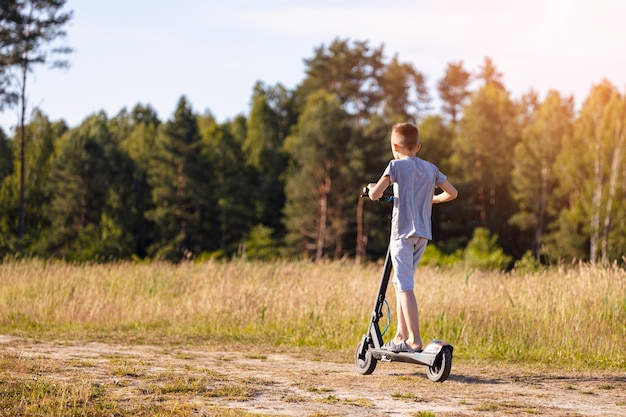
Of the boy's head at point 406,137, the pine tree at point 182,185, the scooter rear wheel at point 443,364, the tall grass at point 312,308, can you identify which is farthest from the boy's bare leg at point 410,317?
the pine tree at point 182,185

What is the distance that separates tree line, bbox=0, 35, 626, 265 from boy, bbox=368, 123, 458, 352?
42133 millimetres

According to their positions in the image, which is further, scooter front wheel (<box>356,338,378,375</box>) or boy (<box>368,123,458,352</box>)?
scooter front wheel (<box>356,338,378,375</box>)

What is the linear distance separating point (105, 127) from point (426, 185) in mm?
70220

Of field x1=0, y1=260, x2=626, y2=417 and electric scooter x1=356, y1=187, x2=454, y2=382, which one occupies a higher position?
electric scooter x1=356, y1=187, x2=454, y2=382

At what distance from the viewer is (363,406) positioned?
232 inches

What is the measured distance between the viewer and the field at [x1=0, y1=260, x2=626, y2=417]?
6020mm

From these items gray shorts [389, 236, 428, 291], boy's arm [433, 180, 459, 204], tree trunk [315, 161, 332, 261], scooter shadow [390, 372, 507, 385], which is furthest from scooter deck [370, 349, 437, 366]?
tree trunk [315, 161, 332, 261]

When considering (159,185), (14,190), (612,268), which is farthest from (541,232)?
(612,268)

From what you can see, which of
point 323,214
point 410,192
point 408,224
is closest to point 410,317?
point 408,224

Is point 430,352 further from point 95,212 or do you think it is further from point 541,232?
point 95,212

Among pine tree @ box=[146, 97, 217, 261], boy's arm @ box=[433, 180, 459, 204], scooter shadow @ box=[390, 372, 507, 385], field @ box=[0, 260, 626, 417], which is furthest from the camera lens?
pine tree @ box=[146, 97, 217, 261]

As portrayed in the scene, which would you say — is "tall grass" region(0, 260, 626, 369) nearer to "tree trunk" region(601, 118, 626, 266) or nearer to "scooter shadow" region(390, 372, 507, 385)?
"scooter shadow" region(390, 372, 507, 385)

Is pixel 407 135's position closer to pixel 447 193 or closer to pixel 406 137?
pixel 406 137

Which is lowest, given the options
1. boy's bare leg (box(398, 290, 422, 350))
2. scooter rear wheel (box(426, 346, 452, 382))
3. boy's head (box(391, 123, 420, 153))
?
scooter rear wheel (box(426, 346, 452, 382))
